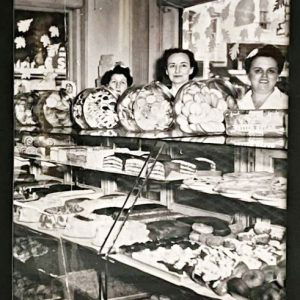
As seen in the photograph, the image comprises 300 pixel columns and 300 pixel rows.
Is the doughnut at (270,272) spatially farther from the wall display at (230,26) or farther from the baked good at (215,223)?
the wall display at (230,26)

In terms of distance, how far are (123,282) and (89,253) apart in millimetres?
118

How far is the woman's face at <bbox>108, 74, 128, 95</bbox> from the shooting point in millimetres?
1643

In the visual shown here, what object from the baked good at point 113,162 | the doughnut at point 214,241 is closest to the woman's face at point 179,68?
the baked good at point 113,162

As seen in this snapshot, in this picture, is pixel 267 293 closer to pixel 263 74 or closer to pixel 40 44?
pixel 263 74

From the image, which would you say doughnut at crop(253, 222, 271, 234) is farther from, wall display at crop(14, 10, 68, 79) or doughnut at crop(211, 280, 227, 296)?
wall display at crop(14, 10, 68, 79)

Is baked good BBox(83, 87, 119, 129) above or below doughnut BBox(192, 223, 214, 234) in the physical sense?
above

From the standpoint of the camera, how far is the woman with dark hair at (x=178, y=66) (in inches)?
59.7

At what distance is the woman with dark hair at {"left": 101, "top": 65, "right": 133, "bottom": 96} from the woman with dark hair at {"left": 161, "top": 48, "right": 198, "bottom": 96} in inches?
4.2

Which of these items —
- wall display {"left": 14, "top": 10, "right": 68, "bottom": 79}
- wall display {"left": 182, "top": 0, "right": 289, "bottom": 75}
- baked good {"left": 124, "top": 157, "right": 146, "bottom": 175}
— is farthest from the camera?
wall display {"left": 14, "top": 10, "right": 68, "bottom": 79}

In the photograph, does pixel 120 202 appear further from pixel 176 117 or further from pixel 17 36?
pixel 17 36

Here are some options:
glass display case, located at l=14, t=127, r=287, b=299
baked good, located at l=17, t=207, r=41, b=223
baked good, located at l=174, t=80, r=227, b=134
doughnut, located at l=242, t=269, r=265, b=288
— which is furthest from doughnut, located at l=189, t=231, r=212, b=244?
baked good, located at l=17, t=207, r=41, b=223

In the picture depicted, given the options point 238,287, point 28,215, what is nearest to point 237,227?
point 238,287

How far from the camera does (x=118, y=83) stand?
165 cm

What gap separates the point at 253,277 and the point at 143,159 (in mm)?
375
